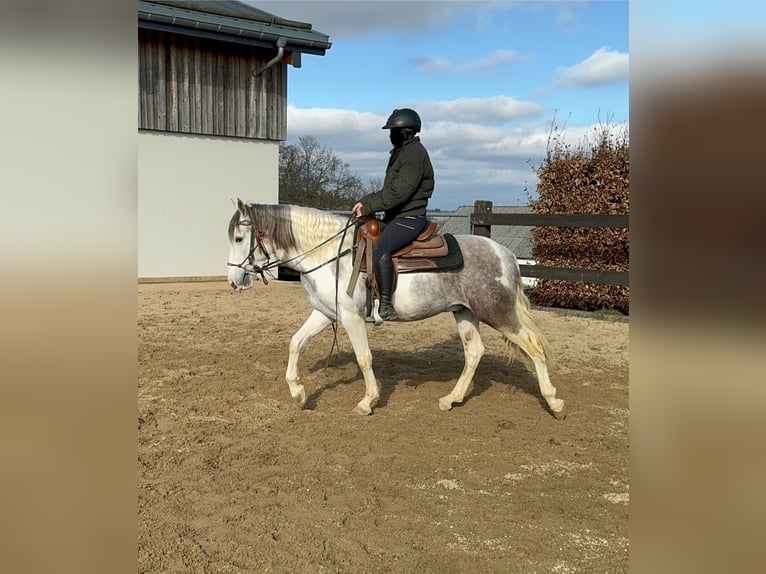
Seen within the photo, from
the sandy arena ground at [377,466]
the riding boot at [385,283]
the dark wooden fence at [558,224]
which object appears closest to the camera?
the sandy arena ground at [377,466]

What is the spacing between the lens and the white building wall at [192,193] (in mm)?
13648

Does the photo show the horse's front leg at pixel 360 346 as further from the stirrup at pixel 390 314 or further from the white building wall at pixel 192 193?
the white building wall at pixel 192 193

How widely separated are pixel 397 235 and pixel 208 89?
10.7m

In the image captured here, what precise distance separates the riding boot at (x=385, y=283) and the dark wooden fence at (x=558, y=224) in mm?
4817

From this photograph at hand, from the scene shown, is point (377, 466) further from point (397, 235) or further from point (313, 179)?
point (313, 179)

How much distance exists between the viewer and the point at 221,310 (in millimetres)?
10734

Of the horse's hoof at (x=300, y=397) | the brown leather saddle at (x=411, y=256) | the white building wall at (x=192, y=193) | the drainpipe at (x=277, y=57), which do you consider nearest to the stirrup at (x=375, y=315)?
the brown leather saddle at (x=411, y=256)

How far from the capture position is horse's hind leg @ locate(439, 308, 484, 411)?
5730 millimetres

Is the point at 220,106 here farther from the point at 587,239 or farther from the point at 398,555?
the point at 398,555

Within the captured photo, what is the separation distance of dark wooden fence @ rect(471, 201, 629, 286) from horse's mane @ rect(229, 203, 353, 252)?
488 centimetres
